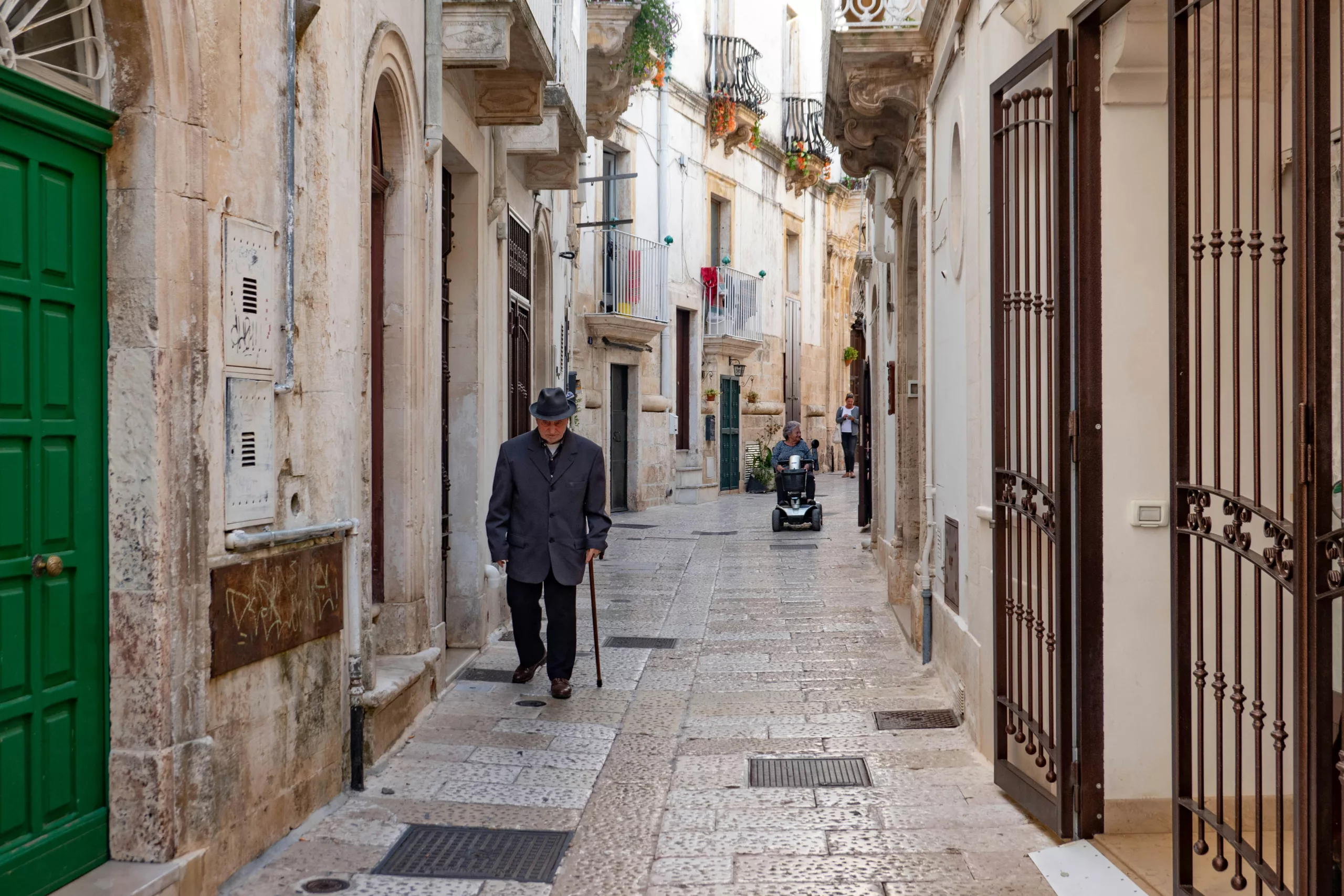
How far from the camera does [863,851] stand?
4953 millimetres

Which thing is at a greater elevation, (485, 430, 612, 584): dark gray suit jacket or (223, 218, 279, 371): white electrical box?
(223, 218, 279, 371): white electrical box

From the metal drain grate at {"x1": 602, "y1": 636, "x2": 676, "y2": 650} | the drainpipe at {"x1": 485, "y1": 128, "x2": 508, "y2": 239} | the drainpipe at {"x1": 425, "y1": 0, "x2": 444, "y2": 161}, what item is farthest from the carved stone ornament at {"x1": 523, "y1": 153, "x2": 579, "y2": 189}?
the metal drain grate at {"x1": 602, "y1": 636, "x2": 676, "y2": 650}

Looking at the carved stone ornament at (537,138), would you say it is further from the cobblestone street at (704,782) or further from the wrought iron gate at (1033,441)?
the wrought iron gate at (1033,441)

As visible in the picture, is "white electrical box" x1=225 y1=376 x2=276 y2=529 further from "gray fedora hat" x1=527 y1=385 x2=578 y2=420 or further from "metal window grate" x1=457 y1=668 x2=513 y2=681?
"metal window grate" x1=457 y1=668 x2=513 y2=681

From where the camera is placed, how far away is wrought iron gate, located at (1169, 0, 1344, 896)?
3180 millimetres

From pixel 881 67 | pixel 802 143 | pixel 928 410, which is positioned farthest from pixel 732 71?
pixel 928 410

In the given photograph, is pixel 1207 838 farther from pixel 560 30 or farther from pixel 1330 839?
pixel 560 30

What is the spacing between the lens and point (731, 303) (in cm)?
2677

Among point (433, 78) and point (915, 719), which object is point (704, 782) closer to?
point (915, 719)

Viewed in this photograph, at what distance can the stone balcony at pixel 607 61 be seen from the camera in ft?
44.6

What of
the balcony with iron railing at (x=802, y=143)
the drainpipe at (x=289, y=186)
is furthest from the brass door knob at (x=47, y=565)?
the balcony with iron railing at (x=802, y=143)

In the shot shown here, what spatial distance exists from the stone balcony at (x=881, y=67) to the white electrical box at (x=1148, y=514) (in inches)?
182

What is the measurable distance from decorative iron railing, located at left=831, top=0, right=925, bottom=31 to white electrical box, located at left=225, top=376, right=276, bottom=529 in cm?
614

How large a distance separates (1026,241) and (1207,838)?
237 centimetres
